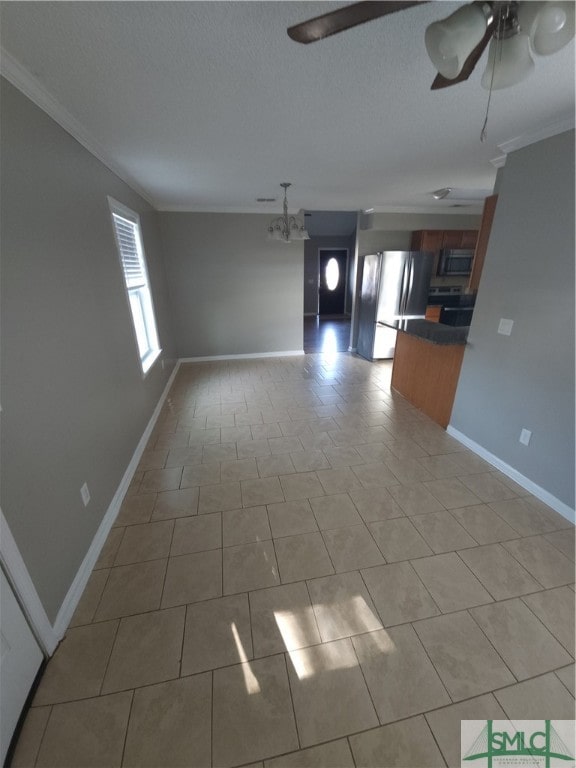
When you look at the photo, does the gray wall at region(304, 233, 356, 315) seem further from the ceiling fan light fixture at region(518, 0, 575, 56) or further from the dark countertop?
the ceiling fan light fixture at region(518, 0, 575, 56)

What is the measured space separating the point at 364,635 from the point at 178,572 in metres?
1.01

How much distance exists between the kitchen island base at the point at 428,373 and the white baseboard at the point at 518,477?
276 mm

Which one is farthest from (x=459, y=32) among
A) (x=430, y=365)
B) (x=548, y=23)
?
(x=430, y=365)

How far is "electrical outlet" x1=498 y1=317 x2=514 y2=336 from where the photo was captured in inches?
88.9

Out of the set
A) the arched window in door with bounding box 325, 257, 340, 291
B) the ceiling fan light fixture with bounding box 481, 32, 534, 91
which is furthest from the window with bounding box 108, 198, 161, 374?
the arched window in door with bounding box 325, 257, 340, 291

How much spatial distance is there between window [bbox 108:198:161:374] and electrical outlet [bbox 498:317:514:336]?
309 cm

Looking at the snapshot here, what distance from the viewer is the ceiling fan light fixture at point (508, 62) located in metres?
0.95

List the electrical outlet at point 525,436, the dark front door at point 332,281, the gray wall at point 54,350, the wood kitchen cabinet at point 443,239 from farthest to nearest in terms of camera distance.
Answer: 1. the dark front door at point 332,281
2. the wood kitchen cabinet at point 443,239
3. the electrical outlet at point 525,436
4. the gray wall at point 54,350

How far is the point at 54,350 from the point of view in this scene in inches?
59.2

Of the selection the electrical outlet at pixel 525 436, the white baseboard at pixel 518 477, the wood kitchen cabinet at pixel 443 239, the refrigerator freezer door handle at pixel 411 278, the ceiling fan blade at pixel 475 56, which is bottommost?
the white baseboard at pixel 518 477

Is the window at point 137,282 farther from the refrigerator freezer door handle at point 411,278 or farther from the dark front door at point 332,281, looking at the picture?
the dark front door at point 332,281

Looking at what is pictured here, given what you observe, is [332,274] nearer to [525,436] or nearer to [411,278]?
[411,278]

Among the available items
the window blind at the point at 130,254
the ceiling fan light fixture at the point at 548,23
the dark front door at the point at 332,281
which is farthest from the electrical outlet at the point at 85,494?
the dark front door at the point at 332,281

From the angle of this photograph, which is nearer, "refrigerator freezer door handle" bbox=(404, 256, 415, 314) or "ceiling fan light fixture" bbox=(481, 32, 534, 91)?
"ceiling fan light fixture" bbox=(481, 32, 534, 91)
